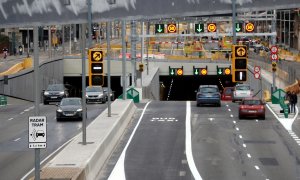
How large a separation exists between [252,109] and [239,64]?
21403 millimetres

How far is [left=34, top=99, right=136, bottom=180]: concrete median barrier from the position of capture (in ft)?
76.7

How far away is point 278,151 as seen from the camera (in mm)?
33250

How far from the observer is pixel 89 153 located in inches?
1087

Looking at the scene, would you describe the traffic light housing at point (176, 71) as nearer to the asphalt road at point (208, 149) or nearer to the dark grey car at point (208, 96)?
the dark grey car at point (208, 96)

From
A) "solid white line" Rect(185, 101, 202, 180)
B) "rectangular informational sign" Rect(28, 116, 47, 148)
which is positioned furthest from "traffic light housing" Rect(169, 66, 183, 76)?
"rectangular informational sign" Rect(28, 116, 47, 148)

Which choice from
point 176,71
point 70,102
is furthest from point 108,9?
point 176,71

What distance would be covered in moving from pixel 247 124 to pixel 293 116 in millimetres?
5421

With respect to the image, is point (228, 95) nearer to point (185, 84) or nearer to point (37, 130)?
point (185, 84)

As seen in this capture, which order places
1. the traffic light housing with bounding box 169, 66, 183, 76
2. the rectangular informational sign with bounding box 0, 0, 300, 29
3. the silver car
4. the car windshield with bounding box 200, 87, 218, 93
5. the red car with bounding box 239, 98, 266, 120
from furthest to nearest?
the traffic light housing with bounding box 169, 66, 183, 76
the silver car
the car windshield with bounding box 200, 87, 218, 93
the red car with bounding box 239, 98, 266, 120
the rectangular informational sign with bounding box 0, 0, 300, 29

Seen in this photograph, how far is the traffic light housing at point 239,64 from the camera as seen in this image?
24.9 meters

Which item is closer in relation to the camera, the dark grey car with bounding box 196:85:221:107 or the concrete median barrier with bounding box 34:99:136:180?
the concrete median barrier with bounding box 34:99:136:180

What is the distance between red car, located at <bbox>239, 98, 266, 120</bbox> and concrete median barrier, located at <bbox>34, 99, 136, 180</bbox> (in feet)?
24.5

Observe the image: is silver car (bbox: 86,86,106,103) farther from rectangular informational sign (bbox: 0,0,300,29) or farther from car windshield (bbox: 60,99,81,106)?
rectangular informational sign (bbox: 0,0,300,29)

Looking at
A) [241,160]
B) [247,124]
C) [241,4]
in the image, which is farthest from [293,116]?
[241,4]
